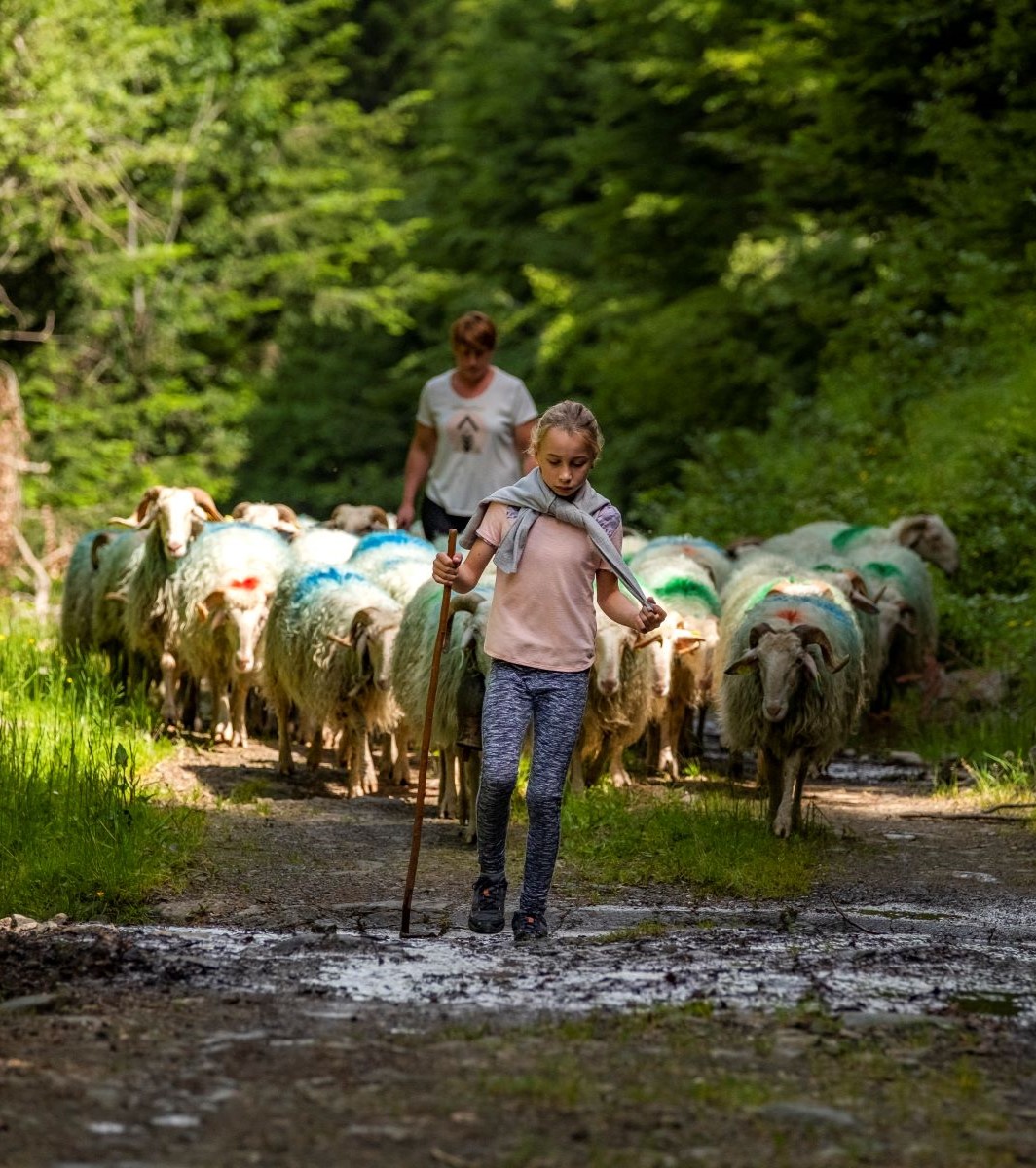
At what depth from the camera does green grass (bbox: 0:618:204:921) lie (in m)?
6.95

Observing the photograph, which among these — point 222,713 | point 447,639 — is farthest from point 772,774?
point 222,713

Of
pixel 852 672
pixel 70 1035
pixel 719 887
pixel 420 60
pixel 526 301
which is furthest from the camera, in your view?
pixel 420 60

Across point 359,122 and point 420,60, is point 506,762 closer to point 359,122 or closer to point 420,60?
point 359,122

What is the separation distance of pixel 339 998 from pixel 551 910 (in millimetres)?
2029

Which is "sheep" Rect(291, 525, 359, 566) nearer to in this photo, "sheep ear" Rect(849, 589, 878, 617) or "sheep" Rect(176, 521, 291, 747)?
"sheep" Rect(176, 521, 291, 747)

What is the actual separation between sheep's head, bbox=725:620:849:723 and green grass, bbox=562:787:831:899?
596 millimetres

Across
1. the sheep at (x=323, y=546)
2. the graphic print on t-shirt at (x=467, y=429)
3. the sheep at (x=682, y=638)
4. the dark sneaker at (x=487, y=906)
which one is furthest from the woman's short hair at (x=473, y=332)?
the dark sneaker at (x=487, y=906)

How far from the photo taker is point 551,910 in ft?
23.6

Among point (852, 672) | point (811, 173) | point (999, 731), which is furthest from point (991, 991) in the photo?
point (811, 173)

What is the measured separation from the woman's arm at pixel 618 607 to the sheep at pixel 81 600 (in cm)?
802

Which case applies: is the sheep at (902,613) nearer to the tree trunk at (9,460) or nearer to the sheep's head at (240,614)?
the sheep's head at (240,614)

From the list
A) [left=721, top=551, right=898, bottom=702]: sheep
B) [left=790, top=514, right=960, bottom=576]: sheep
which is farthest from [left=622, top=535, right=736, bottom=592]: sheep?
[left=790, top=514, right=960, bottom=576]: sheep

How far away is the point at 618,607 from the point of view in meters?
6.69

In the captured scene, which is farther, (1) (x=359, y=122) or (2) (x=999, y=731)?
(1) (x=359, y=122)
